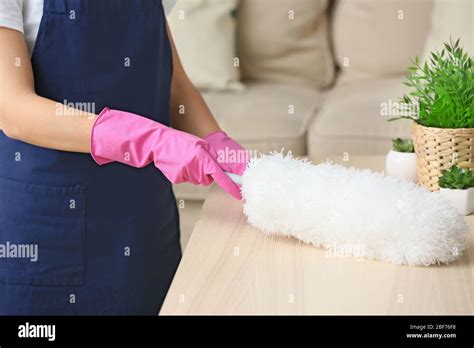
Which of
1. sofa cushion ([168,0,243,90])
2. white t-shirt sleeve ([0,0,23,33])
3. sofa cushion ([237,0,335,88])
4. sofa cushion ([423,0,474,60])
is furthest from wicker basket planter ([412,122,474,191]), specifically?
sofa cushion ([237,0,335,88])

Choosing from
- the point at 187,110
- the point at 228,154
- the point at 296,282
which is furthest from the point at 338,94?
the point at 296,282

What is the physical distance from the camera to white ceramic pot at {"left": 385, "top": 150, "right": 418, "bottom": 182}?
4.51 ft

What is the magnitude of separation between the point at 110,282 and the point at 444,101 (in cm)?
61

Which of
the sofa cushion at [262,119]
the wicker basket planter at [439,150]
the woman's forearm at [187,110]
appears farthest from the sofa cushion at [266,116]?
the wicker basket planter at [439,150]

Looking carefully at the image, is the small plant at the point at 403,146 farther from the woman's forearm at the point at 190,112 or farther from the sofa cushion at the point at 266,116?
the sofa cushion at the point at 266,116

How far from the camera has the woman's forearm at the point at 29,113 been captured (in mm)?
1188

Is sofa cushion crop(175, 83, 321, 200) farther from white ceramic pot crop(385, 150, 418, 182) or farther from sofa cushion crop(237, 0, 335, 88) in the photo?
white ceramic pot crop(385, 150, 418, 182)

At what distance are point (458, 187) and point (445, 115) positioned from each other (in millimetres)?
108

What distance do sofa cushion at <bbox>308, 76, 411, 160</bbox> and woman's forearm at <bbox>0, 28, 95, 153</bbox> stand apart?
1219 millimetres

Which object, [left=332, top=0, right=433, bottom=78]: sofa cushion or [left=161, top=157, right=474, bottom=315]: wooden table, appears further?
[left=332, top=0, right=433, bottom=78]: sofa cushion

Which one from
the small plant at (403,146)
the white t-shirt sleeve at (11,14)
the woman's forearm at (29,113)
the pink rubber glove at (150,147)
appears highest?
the white t-shirt sleeve at (11,14)

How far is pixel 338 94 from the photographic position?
2.66m

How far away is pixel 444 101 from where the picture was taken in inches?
48.6

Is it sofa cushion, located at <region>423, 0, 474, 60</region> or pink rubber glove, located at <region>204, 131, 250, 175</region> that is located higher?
sofa cushion, located at <region>423, 0, 474, 60</region>
